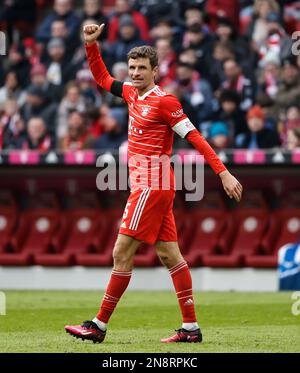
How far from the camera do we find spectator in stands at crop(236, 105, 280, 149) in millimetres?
16281

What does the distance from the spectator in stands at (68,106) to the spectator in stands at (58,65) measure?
3.60 feet

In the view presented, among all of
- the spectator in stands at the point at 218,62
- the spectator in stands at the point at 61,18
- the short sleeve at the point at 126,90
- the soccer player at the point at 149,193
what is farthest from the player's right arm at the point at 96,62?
the spectator in stands at the point at 61,18

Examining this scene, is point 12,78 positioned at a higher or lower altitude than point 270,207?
higher

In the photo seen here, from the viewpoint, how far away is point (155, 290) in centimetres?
1645

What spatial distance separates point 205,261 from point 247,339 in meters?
6.84

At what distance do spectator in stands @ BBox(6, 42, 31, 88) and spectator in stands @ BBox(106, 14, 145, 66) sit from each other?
1.53 meters

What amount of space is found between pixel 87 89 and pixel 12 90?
1445 millimetres

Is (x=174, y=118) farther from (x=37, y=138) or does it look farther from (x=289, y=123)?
(x=37, y=138)

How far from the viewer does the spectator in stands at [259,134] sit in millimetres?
16281
